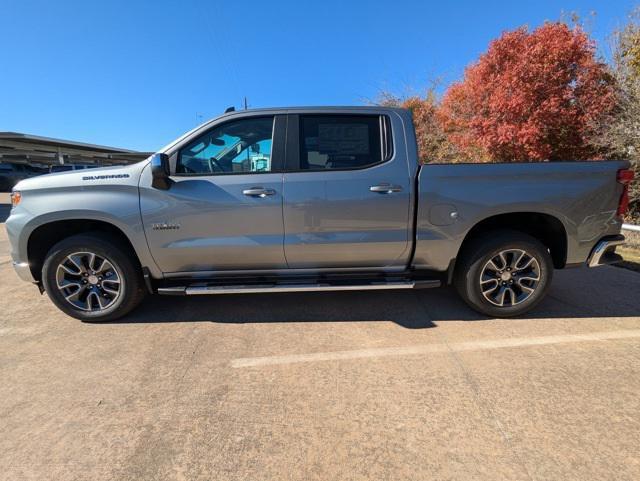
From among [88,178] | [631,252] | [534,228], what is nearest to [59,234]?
[88,178]

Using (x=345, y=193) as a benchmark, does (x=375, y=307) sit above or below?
below

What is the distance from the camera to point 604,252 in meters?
3.36

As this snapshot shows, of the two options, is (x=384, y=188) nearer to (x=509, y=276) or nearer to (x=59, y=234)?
→ (x=509, y=276)

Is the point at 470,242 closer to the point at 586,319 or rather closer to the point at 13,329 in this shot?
the point at 586,319

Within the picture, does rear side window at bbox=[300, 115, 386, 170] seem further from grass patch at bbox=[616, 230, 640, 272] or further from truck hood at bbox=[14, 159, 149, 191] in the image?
grass patch at bbox=[616, 230, 640, 272]

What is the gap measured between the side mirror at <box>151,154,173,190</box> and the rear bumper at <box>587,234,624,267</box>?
4.10 meters

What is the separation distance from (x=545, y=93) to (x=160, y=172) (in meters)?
10.1

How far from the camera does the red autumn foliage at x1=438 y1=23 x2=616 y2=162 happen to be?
873 centimetres

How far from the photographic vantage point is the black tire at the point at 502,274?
3.34 metres

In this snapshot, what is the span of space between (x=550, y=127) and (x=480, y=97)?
2284 millimetres

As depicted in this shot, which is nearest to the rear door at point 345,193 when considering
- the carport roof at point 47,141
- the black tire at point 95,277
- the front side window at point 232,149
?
the front side window at point 232,149

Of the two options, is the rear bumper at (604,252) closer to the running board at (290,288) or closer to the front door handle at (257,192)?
the running board at (290,288)

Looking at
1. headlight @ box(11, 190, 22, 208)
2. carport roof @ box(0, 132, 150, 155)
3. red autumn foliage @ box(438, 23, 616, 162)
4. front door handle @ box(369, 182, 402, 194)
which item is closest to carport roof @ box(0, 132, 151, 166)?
carport roof @ box(0, 132, 150, 155)

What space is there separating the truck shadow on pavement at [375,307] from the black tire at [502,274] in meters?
0.20
